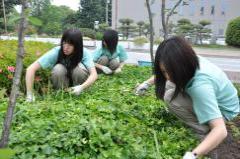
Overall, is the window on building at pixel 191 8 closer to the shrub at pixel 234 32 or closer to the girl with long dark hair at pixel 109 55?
the shrub at pixel 234 32

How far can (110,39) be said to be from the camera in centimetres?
582

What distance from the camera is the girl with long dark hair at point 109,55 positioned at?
5.84 metres

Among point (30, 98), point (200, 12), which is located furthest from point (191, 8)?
point (30, 98)

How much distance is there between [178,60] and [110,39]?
3219mm

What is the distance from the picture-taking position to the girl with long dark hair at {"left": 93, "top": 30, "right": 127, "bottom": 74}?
5.84 meters

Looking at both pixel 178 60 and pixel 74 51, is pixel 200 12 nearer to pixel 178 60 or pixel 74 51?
pixel 74 51

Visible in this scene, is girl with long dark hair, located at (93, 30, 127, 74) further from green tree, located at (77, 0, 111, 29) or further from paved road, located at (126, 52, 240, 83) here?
green tree, located at (77, 0, 111, 29)

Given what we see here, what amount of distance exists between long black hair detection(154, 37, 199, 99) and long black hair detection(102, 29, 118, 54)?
2994mm

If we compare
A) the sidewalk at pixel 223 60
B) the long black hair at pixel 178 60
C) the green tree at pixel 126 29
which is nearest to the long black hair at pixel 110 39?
the long black hair at pixel 178 60

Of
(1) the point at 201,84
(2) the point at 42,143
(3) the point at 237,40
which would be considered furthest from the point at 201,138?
(3) the point at 237,40

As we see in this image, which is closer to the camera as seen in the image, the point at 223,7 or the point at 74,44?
the point at 74,44

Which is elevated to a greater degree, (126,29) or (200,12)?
(200,12)

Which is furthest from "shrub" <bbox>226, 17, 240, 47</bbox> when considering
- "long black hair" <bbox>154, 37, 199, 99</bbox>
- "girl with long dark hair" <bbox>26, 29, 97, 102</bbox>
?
"long black hair" <bbox>154, 37, 199, 99</bbox>

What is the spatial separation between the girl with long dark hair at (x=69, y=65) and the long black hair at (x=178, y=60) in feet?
4.89
